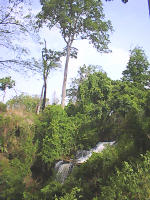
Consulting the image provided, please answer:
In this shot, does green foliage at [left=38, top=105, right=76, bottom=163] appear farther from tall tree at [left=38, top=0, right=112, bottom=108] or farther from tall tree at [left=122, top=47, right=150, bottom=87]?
tall tree at [left=122, top=47, right=150, bottom=87]

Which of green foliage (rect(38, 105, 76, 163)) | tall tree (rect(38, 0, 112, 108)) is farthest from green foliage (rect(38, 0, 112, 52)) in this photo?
green foliage (rect(38, 105, 76, 163))

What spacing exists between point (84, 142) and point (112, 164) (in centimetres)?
592

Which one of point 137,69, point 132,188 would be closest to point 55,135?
point 132,188

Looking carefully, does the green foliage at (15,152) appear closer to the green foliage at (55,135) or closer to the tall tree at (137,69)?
the green foliage at (55,135)

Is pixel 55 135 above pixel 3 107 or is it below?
below

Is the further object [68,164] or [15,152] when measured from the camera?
[15,152]

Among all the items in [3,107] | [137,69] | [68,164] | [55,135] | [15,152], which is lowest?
[68,164]

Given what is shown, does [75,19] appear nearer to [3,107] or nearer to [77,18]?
[77,18]

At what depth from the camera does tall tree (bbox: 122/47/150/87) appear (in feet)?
70.4

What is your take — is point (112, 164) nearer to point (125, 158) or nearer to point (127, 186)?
point (125, 158)

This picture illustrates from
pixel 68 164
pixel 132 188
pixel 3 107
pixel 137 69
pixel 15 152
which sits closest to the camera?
pixel 132 188

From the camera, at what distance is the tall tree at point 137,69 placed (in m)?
21.5

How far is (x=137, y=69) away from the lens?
2247cm

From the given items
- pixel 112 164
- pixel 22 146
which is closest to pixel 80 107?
pixel 22 146
